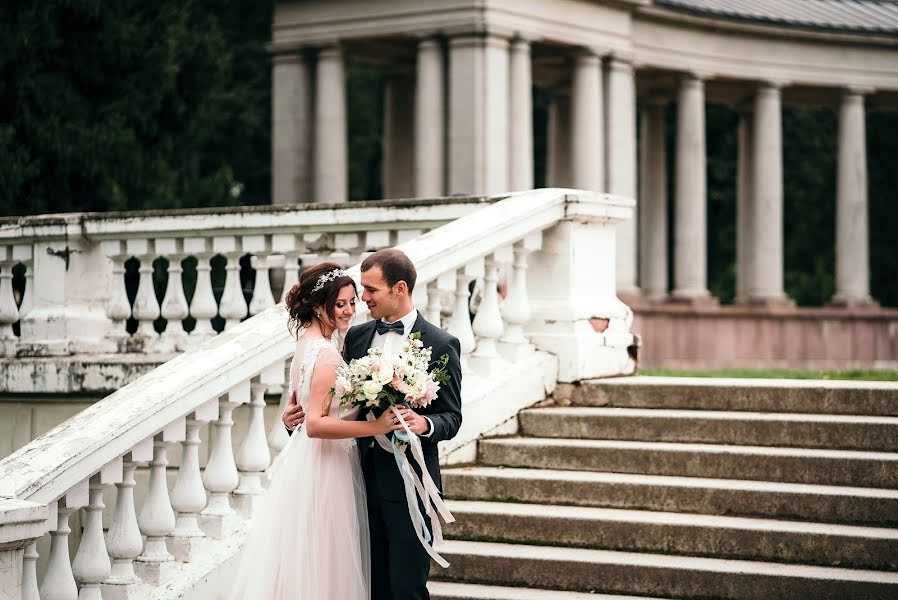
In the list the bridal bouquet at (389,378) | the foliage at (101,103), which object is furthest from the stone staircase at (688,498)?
the foliage at (101,103)

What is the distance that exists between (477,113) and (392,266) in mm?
30330

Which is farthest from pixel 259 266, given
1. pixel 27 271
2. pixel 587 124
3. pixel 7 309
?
pixel 587 124

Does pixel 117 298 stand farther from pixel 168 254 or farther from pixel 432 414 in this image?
pixel 432 414

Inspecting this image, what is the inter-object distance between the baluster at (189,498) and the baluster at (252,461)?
16.2 inches

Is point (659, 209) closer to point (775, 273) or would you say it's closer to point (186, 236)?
point (775, 273)

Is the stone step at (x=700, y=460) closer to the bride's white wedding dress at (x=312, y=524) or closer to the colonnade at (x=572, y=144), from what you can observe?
the bride's white wedding dress at (x=312, y=524)

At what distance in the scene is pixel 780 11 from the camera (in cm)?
4897

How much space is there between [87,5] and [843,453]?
15.7 meters

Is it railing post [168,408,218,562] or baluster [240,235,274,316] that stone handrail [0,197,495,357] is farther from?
railing post [168,408,218,562]

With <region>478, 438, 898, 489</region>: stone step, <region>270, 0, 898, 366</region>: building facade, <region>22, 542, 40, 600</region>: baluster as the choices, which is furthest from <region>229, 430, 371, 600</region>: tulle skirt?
<region>270, 0, 898, 366</region>: building facade

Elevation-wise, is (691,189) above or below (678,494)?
above

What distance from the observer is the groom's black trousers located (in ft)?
26.7

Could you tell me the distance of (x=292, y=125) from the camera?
4219 centimetres

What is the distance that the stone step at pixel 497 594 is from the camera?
32.4ft
